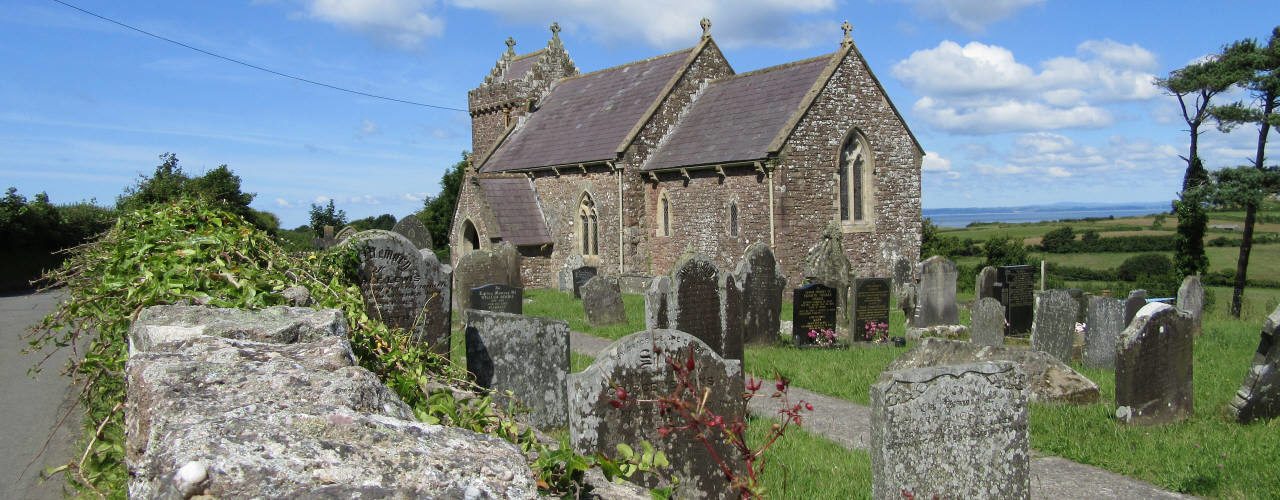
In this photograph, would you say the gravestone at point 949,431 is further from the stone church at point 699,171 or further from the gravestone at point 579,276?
the gravestone at point 579,276

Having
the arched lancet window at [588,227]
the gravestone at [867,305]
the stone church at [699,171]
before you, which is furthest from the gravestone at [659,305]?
the arched lancet window at [588,227]

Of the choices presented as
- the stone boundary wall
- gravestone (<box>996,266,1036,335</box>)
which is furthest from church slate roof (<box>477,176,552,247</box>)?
the stone boundary wall

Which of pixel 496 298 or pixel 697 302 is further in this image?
pixel 496 298

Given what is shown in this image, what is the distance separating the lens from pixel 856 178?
24047 millimetres

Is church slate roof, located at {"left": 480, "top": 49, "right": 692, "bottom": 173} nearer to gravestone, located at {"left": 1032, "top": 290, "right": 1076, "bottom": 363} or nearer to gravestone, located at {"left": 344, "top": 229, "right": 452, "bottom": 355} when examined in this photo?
gravestone, located at {"left": 1032, "top": 290, "right": 1076, "bottom": 363}

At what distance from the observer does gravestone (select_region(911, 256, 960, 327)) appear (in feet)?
53.8

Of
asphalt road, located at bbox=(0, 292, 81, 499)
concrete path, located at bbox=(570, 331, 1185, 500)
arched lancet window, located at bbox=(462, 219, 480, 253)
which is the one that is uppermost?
arched lancet window, located at bbox=(462, 219, 480, 253)

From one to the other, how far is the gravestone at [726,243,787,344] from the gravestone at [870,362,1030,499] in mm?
8583

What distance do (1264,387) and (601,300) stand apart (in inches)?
447

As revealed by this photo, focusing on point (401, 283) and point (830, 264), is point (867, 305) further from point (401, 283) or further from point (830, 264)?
point (401, 283)

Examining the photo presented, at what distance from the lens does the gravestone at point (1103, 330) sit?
12.6 metres

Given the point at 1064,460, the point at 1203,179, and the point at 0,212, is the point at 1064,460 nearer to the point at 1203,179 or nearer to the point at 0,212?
the point at 1203,179

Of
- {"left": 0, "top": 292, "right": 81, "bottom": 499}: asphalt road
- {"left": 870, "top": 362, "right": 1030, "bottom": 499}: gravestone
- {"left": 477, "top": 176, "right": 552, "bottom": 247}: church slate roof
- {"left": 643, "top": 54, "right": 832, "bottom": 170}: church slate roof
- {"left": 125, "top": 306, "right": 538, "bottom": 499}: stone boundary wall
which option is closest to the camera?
{"left": 125, "top": 306, "right": 538, "bottom": 499}: stone boundary wall

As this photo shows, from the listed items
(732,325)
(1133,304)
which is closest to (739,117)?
(1133,304)
